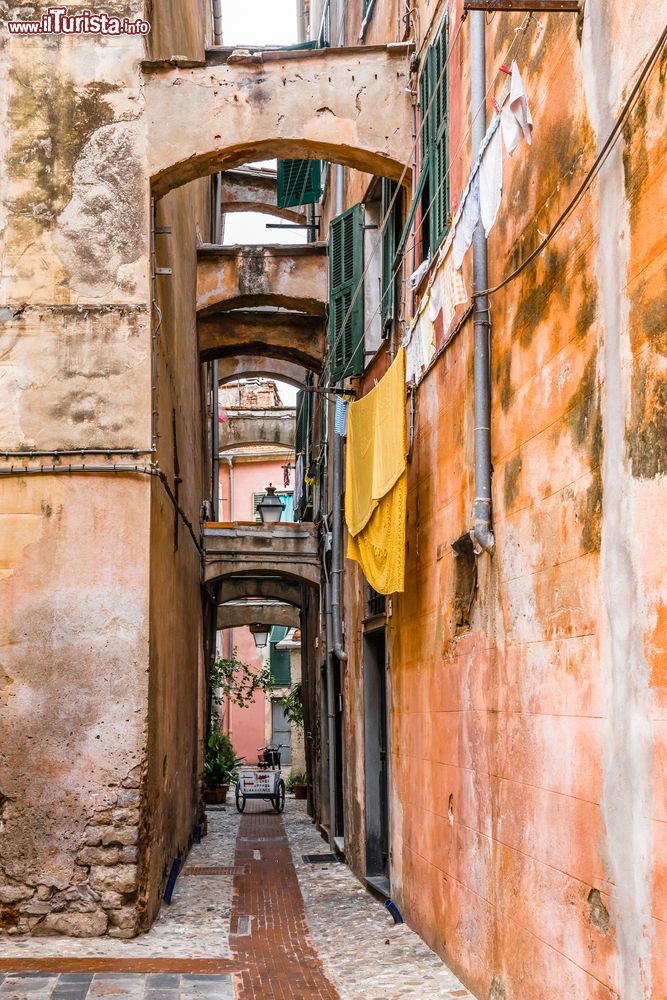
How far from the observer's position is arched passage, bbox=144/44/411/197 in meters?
9.44

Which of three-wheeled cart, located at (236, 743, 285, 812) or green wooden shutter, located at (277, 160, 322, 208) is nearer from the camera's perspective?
green wooden shutter, located at (277, 160, 322, 208)

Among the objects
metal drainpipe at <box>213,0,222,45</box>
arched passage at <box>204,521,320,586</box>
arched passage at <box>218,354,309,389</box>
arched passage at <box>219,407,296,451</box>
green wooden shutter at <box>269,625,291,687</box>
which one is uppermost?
metal drainpipe at <box>213,0,222,45</box>

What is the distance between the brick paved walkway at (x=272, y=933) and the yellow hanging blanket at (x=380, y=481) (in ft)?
8.88

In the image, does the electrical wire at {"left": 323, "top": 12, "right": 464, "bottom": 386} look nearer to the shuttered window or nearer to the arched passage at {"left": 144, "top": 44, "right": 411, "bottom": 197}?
the shuttered window

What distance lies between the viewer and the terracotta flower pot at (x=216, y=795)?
2156 cm

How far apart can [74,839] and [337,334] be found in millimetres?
6561

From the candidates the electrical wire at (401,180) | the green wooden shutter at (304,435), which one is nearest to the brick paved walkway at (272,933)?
the electrical wire at (401,180)

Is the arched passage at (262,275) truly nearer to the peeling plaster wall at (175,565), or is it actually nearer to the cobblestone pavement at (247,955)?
the peeling plaster wall at (175,565)

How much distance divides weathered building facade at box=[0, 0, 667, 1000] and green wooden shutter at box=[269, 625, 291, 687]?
18535mm

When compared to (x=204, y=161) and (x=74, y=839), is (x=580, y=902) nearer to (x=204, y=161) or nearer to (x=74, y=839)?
(x=74, y=839)

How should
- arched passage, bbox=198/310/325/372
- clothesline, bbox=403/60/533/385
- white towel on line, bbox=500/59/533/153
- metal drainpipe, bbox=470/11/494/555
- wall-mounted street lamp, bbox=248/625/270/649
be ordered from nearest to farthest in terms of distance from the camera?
white towel on line, bbox=500/59/533/153, clothesline, bbox=403/60/533/385, metal drainpipe, bbox=470/11/494/555, arched passage, bbox=198/310/325/372, wall-mounted street lamp, bbox=248/625/270/649

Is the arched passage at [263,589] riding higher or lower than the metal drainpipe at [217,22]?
lower

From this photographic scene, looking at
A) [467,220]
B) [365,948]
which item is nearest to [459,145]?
[467,220]

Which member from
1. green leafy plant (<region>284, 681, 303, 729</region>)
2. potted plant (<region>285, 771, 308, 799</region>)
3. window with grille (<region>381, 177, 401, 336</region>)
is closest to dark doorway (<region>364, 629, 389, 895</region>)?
window with grille (<region>381, 177, 401, 336</region>)
